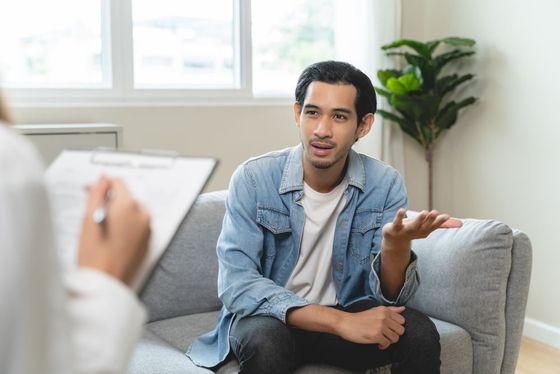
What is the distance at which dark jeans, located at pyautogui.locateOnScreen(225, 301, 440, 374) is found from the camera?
167cm

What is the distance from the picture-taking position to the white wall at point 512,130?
3.18 m

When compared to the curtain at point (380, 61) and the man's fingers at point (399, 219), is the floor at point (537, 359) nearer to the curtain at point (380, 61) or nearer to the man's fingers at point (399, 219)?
the curtain at point (380, 61)

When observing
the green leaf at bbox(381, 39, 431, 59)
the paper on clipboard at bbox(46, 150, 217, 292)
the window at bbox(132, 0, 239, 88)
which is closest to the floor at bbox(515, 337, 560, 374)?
the green leaf at bbox(381, 39, 431, 59)

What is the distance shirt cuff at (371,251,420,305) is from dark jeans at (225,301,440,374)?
0.08 m

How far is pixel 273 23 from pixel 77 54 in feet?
3.33

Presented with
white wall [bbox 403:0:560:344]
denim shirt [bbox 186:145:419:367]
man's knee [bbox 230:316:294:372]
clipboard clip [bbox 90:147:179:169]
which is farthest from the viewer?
white wall [bbox 403:0:560:344]

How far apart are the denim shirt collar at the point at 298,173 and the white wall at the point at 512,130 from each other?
1503 millimetres

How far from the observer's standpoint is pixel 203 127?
3266 mm

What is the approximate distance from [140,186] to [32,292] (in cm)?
28

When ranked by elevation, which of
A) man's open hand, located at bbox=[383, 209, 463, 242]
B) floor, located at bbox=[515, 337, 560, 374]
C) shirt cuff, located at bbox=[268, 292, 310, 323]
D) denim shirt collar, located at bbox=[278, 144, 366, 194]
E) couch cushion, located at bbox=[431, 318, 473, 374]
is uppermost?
denim shirt collar, located at bbox=[278, 144, 366, 194]

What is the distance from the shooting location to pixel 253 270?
1.83 m

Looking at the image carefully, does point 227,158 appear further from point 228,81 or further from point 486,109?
point 486,109

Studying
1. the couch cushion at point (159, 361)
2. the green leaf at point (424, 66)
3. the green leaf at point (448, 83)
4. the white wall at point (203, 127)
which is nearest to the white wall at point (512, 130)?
the green leaf at point (448, 83)

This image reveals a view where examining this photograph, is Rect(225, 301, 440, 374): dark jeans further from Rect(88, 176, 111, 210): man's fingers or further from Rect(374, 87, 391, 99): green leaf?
Rect(374, 87, 391, 99): green leaf
